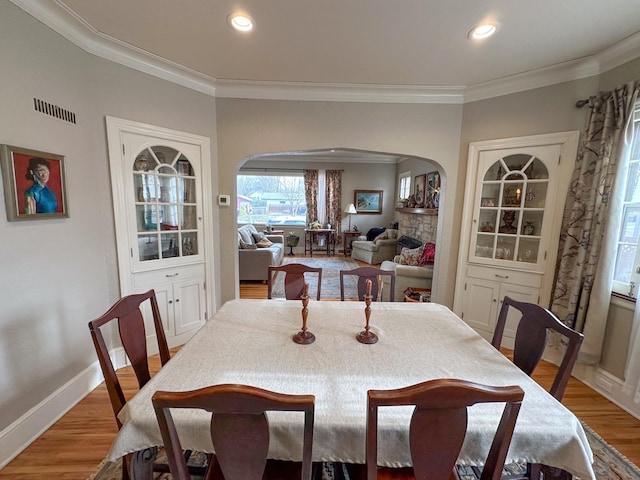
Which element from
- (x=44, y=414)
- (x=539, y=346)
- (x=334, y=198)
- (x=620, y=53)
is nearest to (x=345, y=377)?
(x=539, y=346)

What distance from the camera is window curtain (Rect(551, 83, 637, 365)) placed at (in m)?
2.02

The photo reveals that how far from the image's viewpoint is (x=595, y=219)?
2.16 m

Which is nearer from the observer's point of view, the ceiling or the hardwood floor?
the hardwood floor

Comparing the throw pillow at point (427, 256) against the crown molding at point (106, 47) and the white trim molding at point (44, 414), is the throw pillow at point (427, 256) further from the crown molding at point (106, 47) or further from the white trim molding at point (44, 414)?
the white trim molding at point (44, 414)

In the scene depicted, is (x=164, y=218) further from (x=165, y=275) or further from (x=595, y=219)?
(x=595, y=219)

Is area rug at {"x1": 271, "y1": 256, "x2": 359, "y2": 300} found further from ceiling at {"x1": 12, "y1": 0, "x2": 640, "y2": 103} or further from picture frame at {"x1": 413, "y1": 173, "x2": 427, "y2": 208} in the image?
ceiling at {"x1": 12, "y1": 0, "x2": 640, "y2": 103}

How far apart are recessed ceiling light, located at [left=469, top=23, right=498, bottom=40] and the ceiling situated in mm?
45

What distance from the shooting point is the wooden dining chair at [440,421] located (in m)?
0.70

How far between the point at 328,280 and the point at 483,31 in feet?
13.3

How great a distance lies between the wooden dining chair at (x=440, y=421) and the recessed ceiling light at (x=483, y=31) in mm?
2235

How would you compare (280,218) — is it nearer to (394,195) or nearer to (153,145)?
(394,195)

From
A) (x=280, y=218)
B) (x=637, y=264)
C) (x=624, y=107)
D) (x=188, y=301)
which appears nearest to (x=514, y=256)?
(x=637, y=264)

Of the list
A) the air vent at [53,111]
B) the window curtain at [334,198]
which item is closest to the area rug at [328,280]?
the window curtain at [334,198]

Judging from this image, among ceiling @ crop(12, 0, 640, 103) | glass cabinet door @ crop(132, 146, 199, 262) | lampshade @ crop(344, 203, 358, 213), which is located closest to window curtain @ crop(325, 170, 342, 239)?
lampshade @ crop(344, 203, 358, 213)
